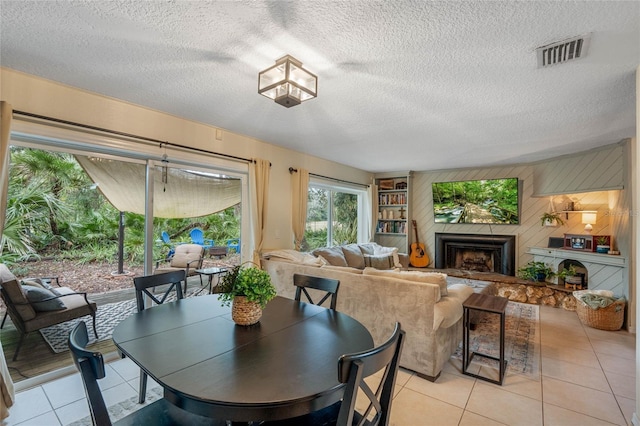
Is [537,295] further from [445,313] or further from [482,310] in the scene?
[445,313]

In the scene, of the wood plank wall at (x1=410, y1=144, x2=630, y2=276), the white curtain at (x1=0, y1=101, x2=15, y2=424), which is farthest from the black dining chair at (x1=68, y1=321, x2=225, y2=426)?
Answer: the wood plank wall at (x1=410, y1=144, x2=630, y2=276)

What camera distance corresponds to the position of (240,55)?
1938mm

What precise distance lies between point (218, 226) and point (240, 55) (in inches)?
90.8

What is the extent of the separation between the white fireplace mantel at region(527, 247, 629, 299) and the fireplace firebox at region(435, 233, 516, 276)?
788 millimetres

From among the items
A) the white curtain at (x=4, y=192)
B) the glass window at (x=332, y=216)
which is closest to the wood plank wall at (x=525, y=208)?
the glass window at (x=332, y=216)

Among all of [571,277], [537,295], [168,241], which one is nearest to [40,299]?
[168,241]

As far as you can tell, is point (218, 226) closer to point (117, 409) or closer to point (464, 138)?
point (117, 409)

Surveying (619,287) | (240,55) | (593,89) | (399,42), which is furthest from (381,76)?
(619,287)

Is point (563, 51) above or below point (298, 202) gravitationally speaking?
above

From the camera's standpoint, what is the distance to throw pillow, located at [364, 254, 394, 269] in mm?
5348

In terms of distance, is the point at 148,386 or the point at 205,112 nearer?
the point at 148,386

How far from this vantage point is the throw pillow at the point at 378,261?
5348 millimetres

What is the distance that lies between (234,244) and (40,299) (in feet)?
6.30

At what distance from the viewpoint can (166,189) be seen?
3.17 meters
